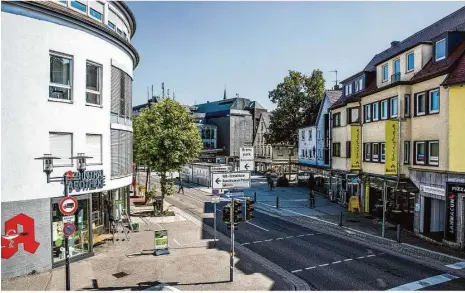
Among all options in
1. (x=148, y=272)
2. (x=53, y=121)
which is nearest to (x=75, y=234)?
(x=148, y=272)

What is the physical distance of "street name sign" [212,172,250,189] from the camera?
51.8 ft

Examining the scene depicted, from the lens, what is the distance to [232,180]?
15.9 metres

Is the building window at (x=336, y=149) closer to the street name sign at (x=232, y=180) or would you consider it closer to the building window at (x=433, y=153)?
the building window at (x=433, y=153)

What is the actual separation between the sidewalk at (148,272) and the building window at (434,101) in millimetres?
14097

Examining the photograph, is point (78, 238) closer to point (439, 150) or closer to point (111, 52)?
point (111, 52)

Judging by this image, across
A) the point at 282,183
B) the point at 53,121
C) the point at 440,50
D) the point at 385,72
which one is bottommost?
the point at 282,183

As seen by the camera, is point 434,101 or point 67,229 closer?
point 67,229

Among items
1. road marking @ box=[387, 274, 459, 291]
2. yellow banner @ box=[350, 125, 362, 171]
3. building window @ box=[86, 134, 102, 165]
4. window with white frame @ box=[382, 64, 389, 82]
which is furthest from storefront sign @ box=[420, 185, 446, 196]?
building window @ box=[86, 134, 102, 165]

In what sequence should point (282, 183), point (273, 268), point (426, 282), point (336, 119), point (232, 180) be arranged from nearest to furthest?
point (426, 282), point (232, 180), point (273, 268), point (336, 119), point (282, 183)

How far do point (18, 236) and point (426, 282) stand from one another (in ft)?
54.0

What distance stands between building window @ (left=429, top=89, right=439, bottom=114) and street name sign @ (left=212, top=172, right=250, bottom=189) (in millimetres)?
13007

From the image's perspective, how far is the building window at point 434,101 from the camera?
22.0 metres

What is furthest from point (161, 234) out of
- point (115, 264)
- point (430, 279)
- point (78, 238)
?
point (430, 279)

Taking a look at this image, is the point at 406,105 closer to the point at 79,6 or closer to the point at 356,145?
the point at 356,145
